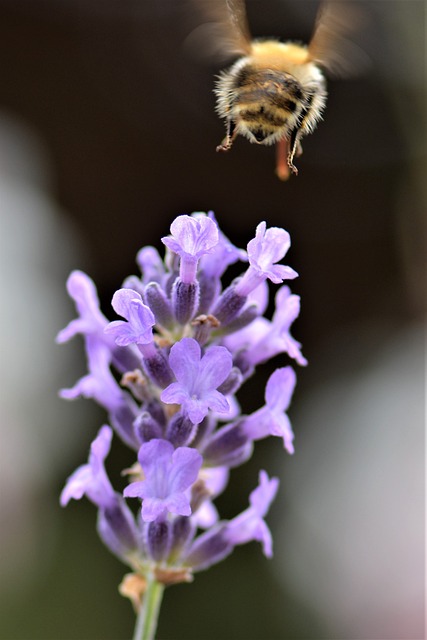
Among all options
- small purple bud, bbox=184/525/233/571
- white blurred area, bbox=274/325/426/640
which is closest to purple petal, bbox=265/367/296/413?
small purple bud, bbox=184/525/233/571

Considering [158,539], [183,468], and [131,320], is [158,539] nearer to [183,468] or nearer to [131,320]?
[183,468]

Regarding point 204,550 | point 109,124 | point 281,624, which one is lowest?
point 281,624

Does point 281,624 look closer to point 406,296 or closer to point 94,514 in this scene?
point 94,514

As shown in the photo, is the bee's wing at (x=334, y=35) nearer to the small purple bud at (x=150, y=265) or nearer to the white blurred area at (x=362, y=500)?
the small purple bud at (x=150, y=265)

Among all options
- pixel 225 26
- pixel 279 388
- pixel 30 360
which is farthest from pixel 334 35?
pixel 30 360

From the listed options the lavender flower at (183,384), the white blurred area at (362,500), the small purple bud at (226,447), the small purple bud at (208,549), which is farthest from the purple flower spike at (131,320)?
the white blurred area at (362,500)

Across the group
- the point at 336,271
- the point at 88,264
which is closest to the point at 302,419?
the point at 336,271

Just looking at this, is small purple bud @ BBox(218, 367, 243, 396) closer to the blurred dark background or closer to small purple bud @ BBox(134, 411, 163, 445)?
small purple bud @ BBox(134, 411, 163, 445)
